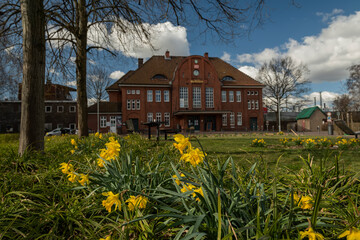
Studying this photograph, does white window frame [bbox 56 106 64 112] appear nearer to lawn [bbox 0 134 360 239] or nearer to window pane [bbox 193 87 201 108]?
window pane [bbox 193 87 201 108]

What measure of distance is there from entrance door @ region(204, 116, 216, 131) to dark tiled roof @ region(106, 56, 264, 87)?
22.4 feet

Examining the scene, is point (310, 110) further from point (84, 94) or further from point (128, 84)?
point (84, 94)

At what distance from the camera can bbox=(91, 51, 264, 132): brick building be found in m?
34.5

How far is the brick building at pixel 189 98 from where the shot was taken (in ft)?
113

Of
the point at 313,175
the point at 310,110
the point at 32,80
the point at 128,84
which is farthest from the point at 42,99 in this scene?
the point at 310,110

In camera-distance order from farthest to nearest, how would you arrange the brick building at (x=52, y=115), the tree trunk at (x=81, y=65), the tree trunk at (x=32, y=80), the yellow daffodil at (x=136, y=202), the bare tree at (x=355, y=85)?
the brick building at (x=52, y=115) → the bare tree at (x=355, y=85) → the tree trunk at (x=81, y=65) → the tree trunk at (x=32, y=80) → the yellow daffodil at (x=136, y=202)

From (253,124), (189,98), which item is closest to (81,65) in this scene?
(189,98)

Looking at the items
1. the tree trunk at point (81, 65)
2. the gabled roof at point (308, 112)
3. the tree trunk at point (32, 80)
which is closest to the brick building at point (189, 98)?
the gabled roof at point (308, 112)

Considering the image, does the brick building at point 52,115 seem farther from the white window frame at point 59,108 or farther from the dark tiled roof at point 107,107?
the dark tiled roof at point 107,107

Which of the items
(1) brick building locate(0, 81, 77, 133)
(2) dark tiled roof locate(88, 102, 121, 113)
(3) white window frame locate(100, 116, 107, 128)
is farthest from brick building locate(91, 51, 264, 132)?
(1) brick building locate(0, 81, 77, 133)

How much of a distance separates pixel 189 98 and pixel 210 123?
544cm

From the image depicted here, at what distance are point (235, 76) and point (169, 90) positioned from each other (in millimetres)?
12973

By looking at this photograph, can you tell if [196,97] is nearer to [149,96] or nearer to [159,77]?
[159,77]

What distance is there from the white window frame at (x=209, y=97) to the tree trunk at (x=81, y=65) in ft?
97.5
